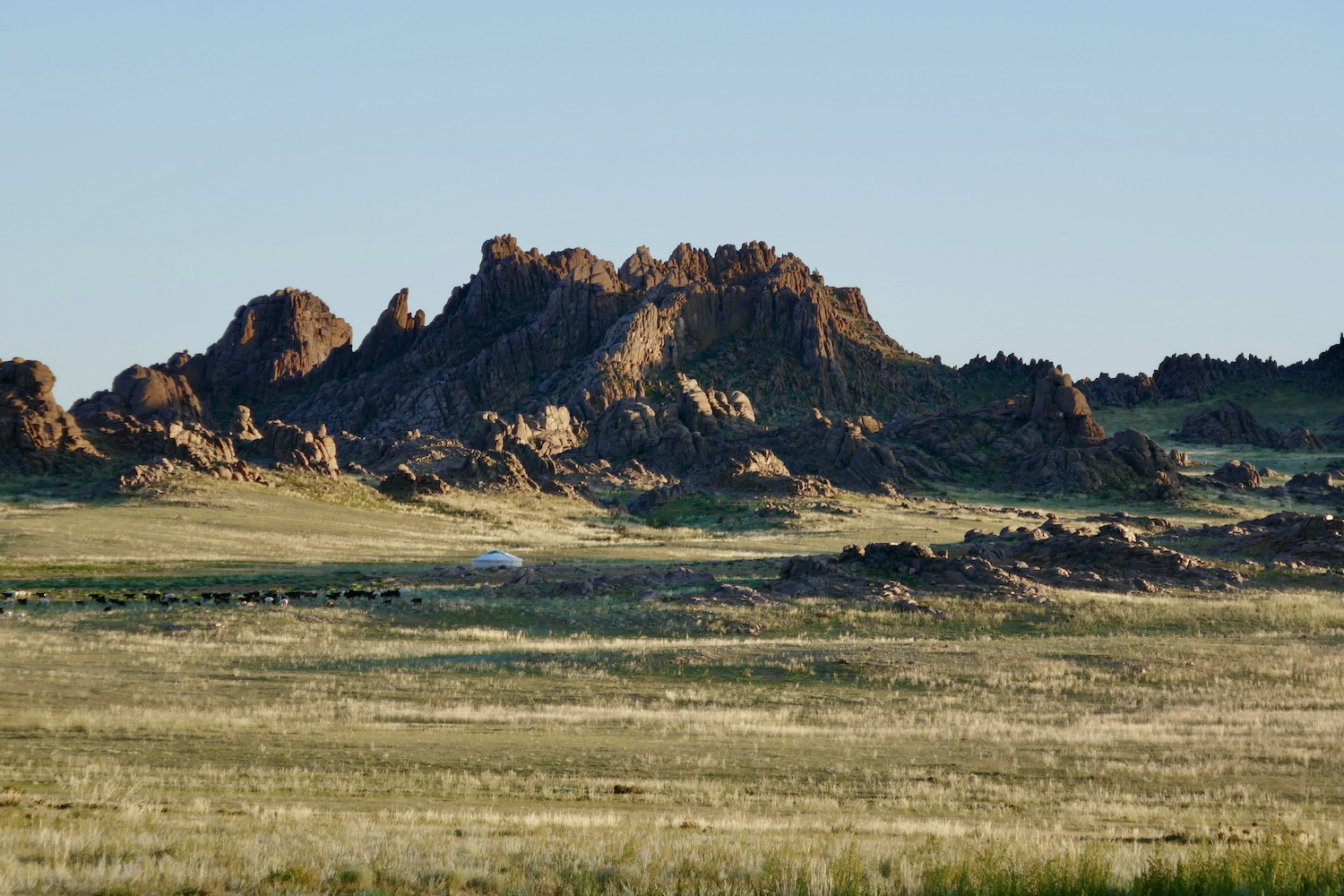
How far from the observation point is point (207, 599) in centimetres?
5528

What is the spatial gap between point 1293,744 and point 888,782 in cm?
1006

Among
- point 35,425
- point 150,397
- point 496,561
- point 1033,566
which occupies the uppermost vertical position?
point 150,397

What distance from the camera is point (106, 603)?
5291cm

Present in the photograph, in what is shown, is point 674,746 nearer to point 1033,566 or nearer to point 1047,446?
point 1033,566

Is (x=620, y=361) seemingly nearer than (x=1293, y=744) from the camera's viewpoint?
No

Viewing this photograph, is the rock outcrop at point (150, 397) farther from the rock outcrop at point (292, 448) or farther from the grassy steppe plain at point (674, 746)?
the grassy steppe plain at point (674, 746)

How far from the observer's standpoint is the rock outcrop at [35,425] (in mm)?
105250

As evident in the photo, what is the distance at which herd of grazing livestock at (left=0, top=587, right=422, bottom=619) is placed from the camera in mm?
52638

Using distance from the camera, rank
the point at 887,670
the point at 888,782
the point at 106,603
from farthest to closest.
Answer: the point at 106,603, the point at 887,670, the point at 888,782

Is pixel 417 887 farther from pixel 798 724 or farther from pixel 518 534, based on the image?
pixel 518 534

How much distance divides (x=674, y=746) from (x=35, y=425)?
100 m

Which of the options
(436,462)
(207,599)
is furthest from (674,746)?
(436,462)

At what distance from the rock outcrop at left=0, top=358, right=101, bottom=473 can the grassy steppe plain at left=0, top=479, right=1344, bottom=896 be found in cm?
6233

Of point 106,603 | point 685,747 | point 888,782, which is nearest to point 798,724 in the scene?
point 685,747
